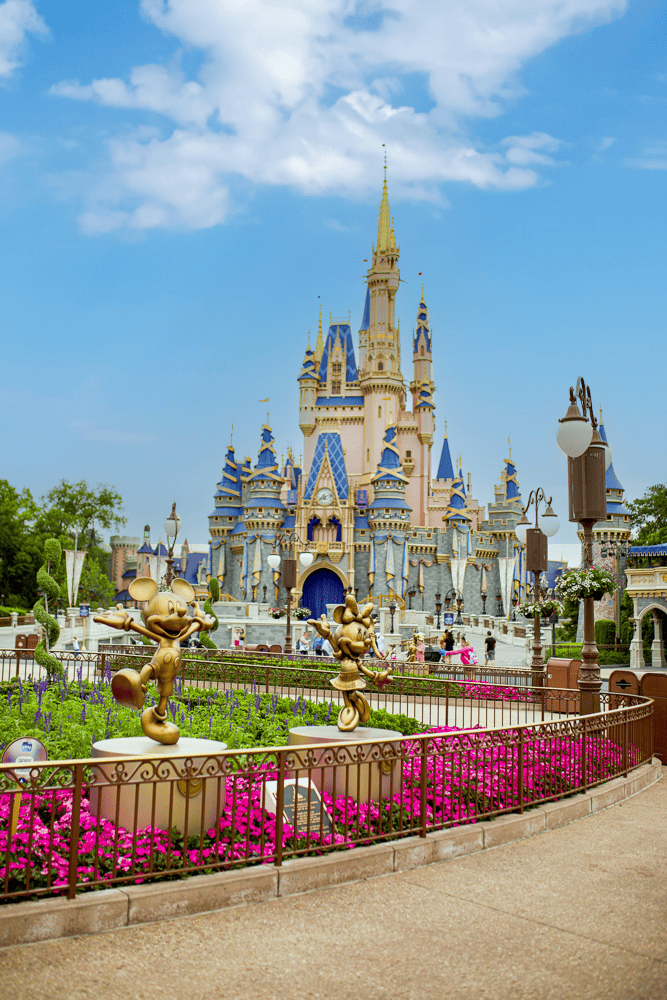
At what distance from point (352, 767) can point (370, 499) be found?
54.0m

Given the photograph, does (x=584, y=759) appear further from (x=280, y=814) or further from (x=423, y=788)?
(x=280, y=814)

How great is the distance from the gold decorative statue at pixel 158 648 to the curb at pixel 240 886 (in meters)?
1.73

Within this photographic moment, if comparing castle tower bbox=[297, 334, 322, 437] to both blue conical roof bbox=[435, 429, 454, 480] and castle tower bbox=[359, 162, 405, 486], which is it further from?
blue conical roof bbox=[435, 429, 454, 480]

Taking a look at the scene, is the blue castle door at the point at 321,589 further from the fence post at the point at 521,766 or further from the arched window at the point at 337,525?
the fence post at the point at 521,766

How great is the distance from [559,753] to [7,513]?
4736 centimetres

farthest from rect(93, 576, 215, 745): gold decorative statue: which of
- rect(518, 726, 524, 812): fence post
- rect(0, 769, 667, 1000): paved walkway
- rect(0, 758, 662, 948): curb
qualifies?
rect(518, 726, 524, 812): fence post

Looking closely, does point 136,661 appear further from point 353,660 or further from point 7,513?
point 7,513

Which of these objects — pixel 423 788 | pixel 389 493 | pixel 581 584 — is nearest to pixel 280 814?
pixel 423 788

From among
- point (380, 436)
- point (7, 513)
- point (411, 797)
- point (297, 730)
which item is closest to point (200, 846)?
point (411, 797)

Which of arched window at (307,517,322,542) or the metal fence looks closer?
the metal fence

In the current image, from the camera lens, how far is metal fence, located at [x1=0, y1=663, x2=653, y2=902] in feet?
16.5

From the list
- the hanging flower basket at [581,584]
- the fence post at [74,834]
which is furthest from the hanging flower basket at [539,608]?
the fence post at [74,834]

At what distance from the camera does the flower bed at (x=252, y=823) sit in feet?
16.6

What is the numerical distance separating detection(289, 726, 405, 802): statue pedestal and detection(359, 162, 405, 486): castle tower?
5411cm
